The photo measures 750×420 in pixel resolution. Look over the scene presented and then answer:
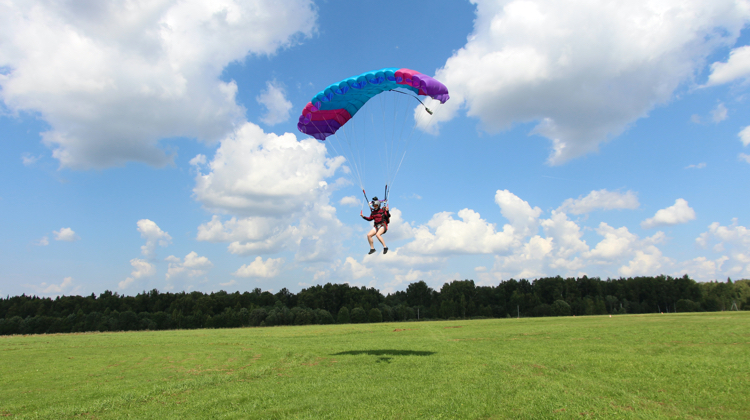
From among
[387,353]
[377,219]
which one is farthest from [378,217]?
[387,353]

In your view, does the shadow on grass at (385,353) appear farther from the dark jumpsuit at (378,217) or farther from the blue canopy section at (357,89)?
the blue canopy section at (357,89)

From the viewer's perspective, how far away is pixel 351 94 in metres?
19.0

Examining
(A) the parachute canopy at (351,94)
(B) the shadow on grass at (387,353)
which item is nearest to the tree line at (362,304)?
(B) the shadow on grass at (387,353)

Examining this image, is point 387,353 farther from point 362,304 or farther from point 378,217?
point 362,304

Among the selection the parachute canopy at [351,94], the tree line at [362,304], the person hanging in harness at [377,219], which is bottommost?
the tree line at [362,304]

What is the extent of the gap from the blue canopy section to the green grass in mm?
12003

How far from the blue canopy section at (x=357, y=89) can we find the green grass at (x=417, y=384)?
39.4 ft

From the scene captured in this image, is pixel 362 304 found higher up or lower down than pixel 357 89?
lower down

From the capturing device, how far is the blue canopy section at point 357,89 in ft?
55.9

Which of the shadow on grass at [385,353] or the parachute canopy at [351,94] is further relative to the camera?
the shadow on grass at [385,353]

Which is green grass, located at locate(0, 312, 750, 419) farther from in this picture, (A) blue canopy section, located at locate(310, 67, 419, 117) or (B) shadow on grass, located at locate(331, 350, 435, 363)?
(A) blue canopy section, located at locate(310, 67, 419, 117)

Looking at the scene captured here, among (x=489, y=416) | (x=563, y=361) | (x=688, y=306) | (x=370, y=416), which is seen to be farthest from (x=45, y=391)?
(x=688, y=306)

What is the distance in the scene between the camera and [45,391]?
546 inches

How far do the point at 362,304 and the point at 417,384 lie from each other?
8290 centimetres
